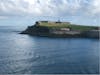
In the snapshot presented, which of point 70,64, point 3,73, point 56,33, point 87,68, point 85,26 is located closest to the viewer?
point 3,73

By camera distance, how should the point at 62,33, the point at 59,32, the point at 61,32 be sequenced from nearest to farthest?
the point at 62,33 → the point at 59,32 → the point at 61,32

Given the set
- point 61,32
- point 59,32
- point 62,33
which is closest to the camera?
point 62,33

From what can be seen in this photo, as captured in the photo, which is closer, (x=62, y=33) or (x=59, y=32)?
(x=62, y=33)

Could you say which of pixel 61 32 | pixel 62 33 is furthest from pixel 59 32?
pixel 62 33

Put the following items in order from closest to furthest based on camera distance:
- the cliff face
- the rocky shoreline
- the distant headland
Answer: the rocky shoreline, the cliff face, the distant headland

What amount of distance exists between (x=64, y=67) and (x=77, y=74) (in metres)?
3.77

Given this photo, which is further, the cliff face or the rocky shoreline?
the cliff face

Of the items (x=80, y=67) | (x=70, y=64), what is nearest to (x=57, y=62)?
(x=70, y=64)

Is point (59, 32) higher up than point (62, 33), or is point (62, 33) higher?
point (59, 32)

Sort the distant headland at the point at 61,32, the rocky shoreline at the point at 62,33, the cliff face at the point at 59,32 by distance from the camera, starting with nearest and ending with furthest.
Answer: the rocky shoreline at the point at 62,33 → the cliff face at the point at 59,32 → the distant headland at the point at 61,32

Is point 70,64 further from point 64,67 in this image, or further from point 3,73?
point 3,73

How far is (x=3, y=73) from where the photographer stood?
75.6ft

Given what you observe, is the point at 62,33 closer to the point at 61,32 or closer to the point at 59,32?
the point at 61,32

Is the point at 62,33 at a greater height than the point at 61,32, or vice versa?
the point at 61,32
